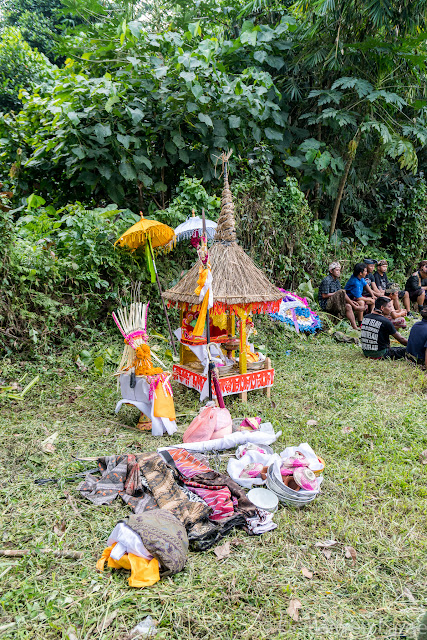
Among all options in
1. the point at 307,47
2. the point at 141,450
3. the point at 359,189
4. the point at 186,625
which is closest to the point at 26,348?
the point at 141,450

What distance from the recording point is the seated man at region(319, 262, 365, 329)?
8922 millimetres

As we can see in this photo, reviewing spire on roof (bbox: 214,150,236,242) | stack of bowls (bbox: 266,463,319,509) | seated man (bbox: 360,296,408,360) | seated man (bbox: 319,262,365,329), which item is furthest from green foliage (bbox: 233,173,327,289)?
stack of bowls (bbox: 266,463,319,509)

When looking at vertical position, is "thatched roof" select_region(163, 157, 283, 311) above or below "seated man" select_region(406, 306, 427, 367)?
above

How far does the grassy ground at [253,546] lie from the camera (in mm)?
2301

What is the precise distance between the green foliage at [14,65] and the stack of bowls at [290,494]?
35.3ft

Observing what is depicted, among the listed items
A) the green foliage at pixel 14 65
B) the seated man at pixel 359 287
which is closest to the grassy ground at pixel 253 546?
the seated man at pixel 359 287

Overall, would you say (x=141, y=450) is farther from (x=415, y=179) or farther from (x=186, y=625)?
(x=415, y=179)

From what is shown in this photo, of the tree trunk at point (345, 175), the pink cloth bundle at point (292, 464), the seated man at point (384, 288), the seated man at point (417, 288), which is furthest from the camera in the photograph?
the seated man at point (417, 288)

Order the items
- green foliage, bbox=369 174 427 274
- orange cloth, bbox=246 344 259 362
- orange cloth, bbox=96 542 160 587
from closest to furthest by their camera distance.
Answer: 1. orange cloth, bbox=96 542 160 587
2. orange cloth, bbox=246 344 259 362
3. green foliage, bbox=369 174 427 274

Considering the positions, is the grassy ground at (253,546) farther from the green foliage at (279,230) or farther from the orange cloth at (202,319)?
the green foliage at (279,230)

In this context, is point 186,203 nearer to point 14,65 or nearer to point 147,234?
point 147,234

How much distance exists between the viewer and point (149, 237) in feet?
21.6

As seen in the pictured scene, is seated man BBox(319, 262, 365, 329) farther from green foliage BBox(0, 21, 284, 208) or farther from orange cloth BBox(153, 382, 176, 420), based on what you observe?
orange cloth BBox(153, 382, 176, 420)

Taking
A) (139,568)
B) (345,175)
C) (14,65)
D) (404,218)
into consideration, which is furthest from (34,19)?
(139,568)
